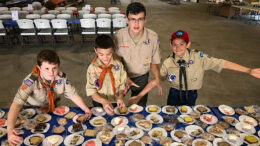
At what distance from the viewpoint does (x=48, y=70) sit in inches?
63.4

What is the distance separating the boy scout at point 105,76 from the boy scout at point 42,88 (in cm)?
20

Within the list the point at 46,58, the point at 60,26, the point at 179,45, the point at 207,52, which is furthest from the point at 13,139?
the point at 207,52

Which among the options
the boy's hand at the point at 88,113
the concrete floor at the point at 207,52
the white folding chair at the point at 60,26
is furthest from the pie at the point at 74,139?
the white folding chair at the point at 60,26

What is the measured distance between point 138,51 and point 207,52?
4104 millimetres

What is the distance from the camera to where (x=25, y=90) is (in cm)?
164

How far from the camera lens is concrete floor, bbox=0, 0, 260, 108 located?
11.4 feet

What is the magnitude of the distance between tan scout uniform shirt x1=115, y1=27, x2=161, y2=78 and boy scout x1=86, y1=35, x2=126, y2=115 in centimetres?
27

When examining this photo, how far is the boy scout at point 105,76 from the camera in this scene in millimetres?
1754

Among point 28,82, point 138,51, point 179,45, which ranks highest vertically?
point 179,45

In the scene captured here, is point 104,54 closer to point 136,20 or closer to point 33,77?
point 136,20

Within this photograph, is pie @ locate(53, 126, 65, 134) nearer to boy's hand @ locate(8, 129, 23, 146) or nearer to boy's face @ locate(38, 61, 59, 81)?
boy's hand @ locate(8, 129, 23, 146)

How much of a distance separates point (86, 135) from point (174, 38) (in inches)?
50.8

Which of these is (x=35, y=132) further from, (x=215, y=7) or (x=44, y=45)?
(x=215, y=7)

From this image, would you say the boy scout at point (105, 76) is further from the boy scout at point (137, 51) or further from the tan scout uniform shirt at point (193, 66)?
the tan scout uniform shirt at point (193, 66)
